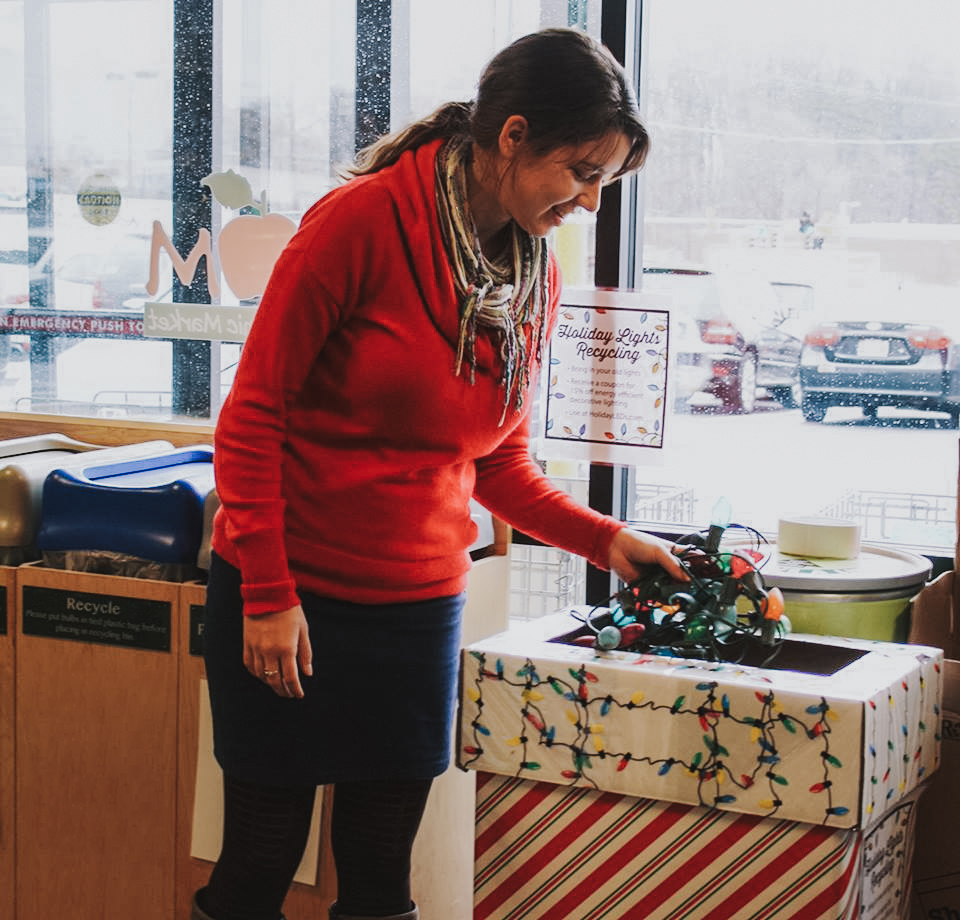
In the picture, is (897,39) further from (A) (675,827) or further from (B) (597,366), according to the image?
(A) (675,827)

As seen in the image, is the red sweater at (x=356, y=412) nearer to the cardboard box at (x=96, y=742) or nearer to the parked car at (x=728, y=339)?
the cardboard box at (x=96, y=742)

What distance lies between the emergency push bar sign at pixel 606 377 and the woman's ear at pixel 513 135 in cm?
84

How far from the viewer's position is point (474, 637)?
7.00 ft

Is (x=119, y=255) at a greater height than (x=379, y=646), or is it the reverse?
(x=119, y=255)

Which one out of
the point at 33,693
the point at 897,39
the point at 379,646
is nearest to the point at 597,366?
the point at 897,39

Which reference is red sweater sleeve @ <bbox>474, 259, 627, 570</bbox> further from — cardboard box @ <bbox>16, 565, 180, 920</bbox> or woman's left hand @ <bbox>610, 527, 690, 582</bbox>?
cardboard box @ <bbox>16, 565, 180, 920</bbox>

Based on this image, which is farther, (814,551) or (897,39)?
(897,39)

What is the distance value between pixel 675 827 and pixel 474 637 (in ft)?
2.35

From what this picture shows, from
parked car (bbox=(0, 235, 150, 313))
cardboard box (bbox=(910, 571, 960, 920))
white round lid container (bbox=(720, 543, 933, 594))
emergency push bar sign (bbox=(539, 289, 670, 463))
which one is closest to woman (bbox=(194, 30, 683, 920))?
white round lid container (bbox=(720, 543, 933, 594))

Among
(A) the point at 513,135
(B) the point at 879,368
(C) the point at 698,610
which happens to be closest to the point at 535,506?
(C) the point at 698,610

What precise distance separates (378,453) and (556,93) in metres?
0.43

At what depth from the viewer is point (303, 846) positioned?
5.19ft

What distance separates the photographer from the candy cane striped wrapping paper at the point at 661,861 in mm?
1400

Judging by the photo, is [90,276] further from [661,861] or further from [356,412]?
[661,861]
